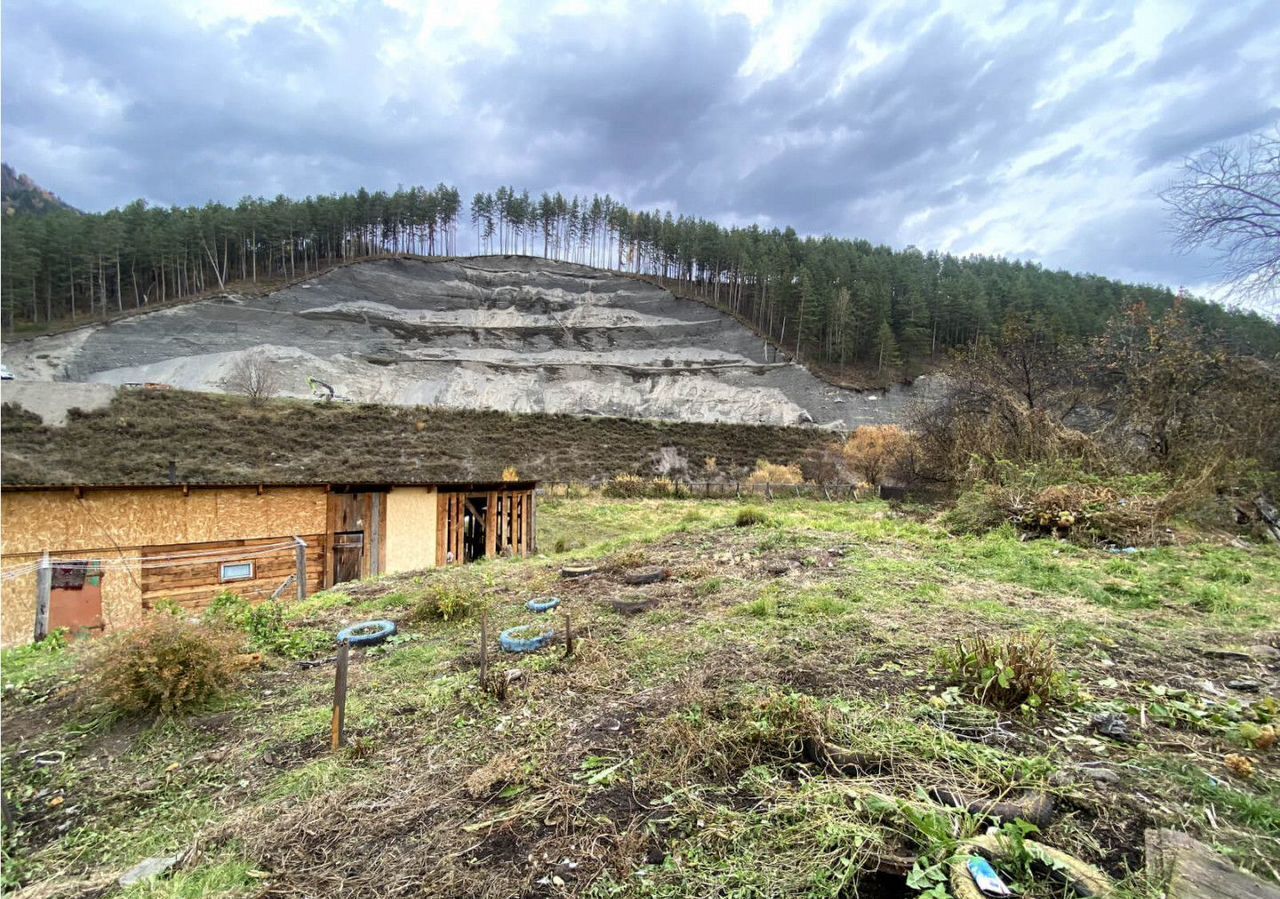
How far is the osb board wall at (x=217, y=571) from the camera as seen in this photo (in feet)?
34.8

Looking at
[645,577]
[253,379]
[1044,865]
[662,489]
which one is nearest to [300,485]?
[645,577]

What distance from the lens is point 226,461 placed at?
28.1m

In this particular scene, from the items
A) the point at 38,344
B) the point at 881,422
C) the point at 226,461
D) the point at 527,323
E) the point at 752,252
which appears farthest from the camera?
the point at 752,252

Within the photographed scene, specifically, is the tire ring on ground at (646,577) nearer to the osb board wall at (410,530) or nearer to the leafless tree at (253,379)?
the osb board wall at (410,530)

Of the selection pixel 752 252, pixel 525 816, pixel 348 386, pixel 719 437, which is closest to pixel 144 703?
pixel 525 816

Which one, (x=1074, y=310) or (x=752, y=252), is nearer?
(x=1074, y=310)

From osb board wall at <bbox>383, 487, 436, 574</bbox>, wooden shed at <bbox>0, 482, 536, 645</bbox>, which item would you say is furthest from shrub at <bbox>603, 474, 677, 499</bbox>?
osb board wall at <bbox>383, 487, 436, 574</bbox>

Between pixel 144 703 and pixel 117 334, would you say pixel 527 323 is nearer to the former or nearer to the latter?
pixel 117 334

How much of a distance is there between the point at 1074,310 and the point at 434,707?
231 feet

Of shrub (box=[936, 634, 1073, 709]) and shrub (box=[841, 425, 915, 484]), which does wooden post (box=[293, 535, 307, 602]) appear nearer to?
shrub (box=[936, 634, 1073, 709])

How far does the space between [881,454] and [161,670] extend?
29156 millimetres

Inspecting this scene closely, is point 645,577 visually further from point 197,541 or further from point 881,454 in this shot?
point 881,454

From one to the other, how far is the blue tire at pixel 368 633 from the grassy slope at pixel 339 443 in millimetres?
18018

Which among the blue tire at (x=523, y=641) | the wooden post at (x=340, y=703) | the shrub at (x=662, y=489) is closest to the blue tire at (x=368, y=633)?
the blue tire at (x=523, y=641)
